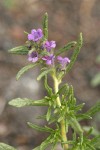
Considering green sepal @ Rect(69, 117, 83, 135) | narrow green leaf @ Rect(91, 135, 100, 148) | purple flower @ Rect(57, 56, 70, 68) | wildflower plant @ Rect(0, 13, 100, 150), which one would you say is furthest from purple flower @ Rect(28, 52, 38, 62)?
narrow green leaf @ Rect(91, 135, 100, 148)

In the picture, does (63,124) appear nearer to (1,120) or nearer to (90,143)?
(90,143)

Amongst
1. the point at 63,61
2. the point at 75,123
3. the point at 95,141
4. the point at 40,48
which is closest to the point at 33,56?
the point at 40,48

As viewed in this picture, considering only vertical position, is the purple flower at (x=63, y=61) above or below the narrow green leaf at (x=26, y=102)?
above

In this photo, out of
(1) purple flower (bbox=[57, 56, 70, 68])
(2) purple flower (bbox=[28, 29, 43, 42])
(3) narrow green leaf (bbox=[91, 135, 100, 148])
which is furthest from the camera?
(3) narrow green leaf (bbox=[91, 135, 100, 148])

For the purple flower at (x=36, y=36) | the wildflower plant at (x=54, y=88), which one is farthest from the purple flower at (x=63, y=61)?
the purple flower at (x=36, y=36)

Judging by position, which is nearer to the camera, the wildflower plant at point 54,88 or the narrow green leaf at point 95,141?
the wildflower plant at point 54,88

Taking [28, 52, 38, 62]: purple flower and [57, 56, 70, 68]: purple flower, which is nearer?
[28, 52, 38, 62]: purple flower

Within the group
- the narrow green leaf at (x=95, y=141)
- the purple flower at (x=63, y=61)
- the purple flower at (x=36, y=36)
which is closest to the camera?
the purple flower at (x=36, y=36)

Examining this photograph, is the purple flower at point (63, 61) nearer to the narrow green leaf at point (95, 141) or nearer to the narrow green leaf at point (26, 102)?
the narrow green leaf at point (26, 102)

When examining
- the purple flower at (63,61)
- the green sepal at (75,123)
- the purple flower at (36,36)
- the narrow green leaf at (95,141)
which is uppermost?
the purple flower at (36,36)

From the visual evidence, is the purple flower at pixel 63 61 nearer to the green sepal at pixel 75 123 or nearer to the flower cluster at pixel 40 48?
the flower cluster at pixel 40 48

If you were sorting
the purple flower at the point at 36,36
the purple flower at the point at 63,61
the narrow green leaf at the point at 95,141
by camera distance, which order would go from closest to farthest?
the purple flower at the point at 36,36, the purple flower at the point at 63,61, the narrow green leaf at the point at 95,141

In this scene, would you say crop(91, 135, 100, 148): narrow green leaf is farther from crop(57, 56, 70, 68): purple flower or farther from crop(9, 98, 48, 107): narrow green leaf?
crop(57, 56, 70, 68): purple flower
